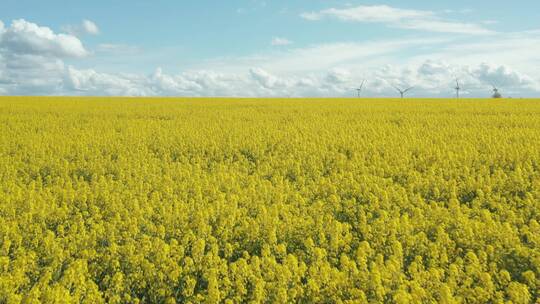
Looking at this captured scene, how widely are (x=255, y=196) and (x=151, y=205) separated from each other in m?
1.95

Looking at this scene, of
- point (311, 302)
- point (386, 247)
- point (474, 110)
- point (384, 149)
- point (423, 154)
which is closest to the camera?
point (311, 302)

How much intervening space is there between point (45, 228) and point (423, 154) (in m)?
10.4

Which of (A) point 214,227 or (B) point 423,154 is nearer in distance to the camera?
(A) point 214,227

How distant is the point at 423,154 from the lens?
539 inches

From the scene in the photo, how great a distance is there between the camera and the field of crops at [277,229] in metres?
5.24

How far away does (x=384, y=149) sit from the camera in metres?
14.9

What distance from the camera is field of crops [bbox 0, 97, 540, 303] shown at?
5238 millimetres

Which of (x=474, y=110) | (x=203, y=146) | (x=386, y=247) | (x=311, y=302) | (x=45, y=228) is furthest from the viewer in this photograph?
(x=474, y=110)

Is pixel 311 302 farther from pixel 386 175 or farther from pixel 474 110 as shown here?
pixel 474 110

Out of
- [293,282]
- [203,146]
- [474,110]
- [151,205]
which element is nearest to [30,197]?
[151,205]

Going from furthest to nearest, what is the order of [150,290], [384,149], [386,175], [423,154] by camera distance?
[384,149], [423,154], [386,175], [150,290]

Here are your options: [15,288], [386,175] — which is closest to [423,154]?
[386,175]

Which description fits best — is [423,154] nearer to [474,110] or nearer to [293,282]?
[293,282]

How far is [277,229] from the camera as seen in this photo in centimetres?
712
